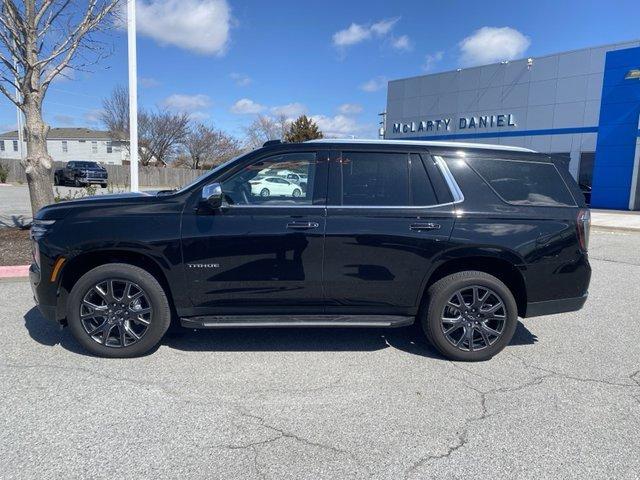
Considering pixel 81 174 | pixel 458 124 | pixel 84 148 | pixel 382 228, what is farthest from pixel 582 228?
pixel 84 148

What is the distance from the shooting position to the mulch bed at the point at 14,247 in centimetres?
719

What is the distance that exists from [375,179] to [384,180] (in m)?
0.08

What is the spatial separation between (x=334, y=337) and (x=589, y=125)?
2529 centimetres

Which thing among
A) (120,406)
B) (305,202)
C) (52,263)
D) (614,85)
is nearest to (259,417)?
(120,406)

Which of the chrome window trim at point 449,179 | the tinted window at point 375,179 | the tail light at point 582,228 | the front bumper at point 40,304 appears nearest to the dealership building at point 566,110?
the tail light at point 582,228

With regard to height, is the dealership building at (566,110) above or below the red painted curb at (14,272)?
above

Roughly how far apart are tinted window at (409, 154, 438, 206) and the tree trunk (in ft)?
24.6

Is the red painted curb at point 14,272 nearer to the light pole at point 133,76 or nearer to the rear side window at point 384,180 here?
the light pole at point 133,76

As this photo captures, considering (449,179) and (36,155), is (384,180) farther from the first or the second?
(36,155)

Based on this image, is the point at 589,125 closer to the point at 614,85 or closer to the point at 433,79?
the point at 614,85

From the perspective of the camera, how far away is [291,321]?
12.8ft

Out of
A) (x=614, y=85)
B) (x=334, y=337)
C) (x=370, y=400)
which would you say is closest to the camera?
(x=370, y=400)

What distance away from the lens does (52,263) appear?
378 centimetres

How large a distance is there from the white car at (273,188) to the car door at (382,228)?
332 mm
